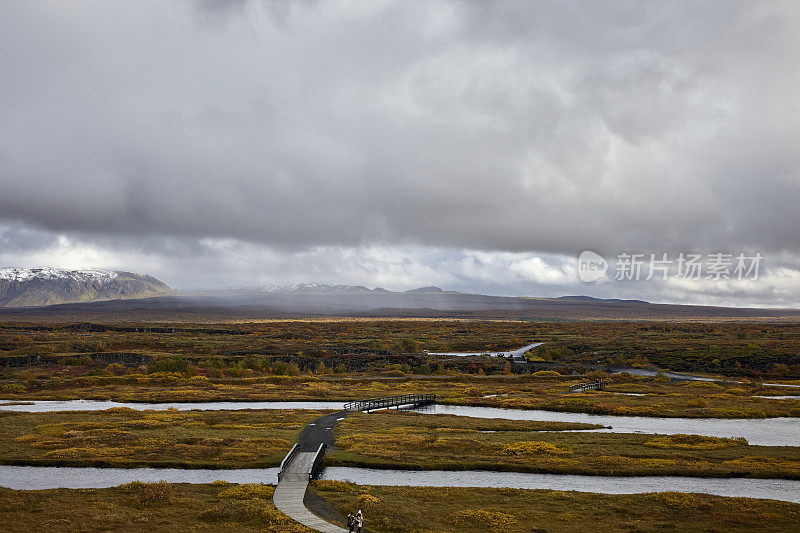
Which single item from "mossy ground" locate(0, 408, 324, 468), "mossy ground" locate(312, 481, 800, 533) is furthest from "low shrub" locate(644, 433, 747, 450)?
"mossy ground" locate(0, 408, 324, 468)

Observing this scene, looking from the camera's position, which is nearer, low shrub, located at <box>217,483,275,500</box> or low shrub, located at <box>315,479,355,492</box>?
low shrub, located at <box>217,483,275,500</box>

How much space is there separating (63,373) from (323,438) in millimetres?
100511

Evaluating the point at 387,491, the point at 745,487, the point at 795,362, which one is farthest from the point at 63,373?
the point at 795,362

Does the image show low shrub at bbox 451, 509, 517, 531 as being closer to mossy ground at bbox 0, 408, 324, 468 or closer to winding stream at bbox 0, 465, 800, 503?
winding stream at bbox 0, 465, 800, 503

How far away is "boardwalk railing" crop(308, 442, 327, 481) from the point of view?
153ft

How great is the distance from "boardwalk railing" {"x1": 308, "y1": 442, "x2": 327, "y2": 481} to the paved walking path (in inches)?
17.3

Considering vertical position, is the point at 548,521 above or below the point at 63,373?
above

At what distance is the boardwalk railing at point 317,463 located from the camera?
46.5 metres

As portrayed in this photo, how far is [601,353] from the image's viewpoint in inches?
7106

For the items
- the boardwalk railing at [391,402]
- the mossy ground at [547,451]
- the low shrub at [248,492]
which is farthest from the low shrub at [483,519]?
the boardwalk railing at [391,402]

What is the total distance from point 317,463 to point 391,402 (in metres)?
40.2

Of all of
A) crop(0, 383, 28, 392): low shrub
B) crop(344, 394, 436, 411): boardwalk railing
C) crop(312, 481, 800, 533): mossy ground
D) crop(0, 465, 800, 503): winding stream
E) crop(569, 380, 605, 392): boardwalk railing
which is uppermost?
crop(312, 481, 800, 533): mossy ground

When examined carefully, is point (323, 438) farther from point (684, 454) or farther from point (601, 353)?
point (601, 353)

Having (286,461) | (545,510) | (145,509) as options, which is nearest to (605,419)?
(545,510)
